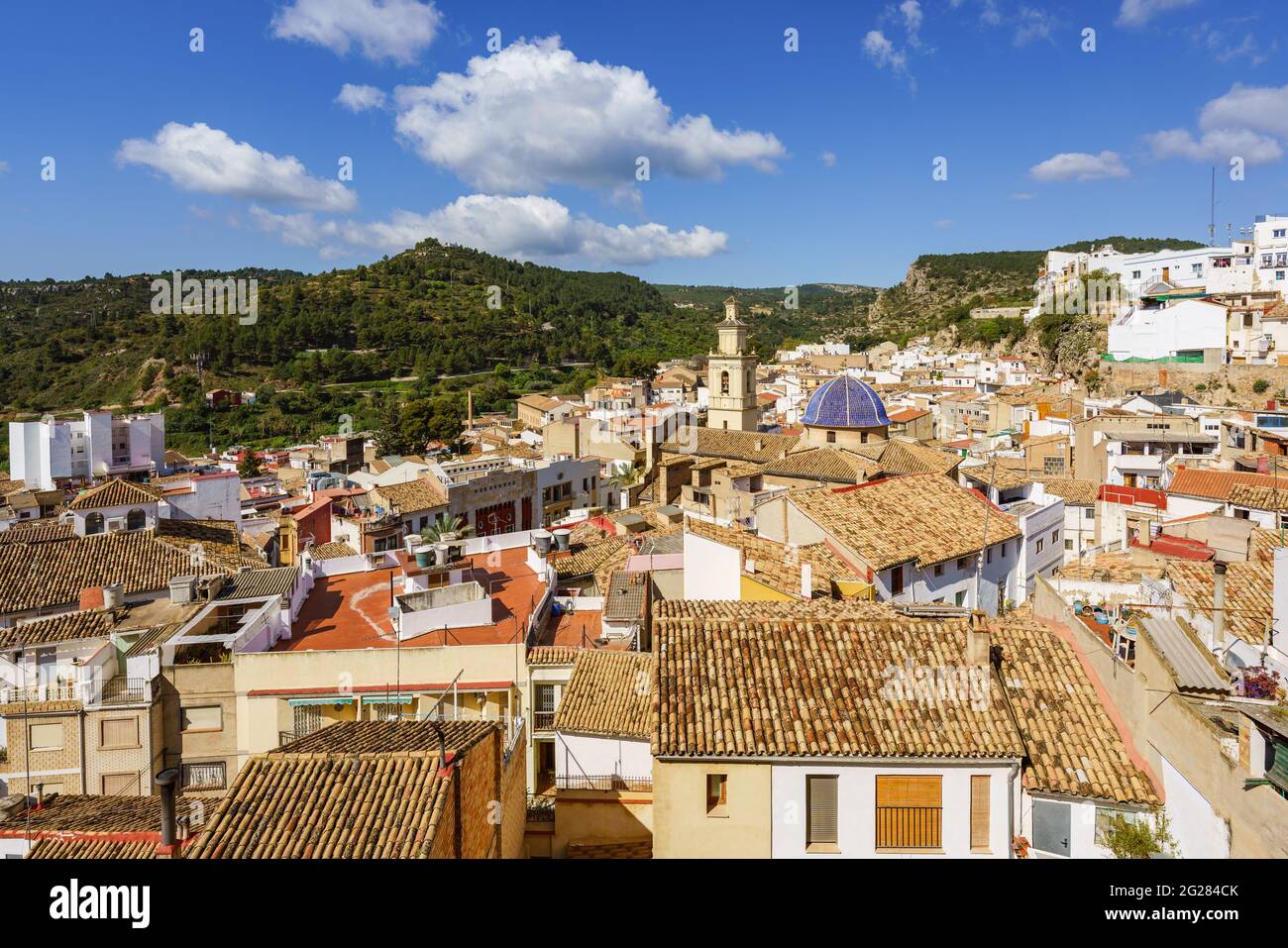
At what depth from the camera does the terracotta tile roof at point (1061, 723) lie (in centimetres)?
686

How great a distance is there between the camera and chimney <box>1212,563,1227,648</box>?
8.84 metres

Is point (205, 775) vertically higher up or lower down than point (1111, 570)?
lower down

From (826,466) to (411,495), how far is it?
44.2 ft

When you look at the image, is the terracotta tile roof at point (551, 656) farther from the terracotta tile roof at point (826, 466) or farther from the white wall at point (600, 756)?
the terracotta tile roof at point (826, 466)

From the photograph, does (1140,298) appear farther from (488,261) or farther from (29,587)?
(488,261)

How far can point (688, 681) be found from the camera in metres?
7.84

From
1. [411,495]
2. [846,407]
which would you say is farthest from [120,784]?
[846,407]

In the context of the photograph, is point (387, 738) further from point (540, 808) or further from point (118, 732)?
point (118, 732)

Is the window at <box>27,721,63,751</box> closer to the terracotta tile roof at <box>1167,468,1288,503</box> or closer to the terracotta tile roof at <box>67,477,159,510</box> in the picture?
the terracotta tile roof at <box>67,477,159,510</box>

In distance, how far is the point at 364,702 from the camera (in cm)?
1085

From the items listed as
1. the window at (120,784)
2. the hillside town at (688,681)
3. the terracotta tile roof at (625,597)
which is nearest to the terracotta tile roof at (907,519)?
the hillside town at (688,681)

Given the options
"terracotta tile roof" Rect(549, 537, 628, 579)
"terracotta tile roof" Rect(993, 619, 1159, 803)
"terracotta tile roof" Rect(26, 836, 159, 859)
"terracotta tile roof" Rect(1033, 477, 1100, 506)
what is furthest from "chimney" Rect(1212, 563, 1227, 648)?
"terracotta tile roof" Rect(1033, 477, 1100, 506)
